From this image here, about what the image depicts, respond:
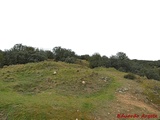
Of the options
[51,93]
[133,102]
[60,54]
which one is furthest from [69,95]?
[60,54]

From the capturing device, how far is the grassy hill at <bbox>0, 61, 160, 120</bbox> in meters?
13.1

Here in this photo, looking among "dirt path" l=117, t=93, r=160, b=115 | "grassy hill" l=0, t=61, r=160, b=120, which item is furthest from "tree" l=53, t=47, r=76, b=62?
"dirt path" l=117, t=93, r=160, b=115

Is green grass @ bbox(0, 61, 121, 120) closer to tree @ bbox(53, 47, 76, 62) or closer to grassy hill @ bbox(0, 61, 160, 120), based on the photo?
grassy hill @ bbox(0, 61, 160, 120)

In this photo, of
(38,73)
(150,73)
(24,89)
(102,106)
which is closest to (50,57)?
(150,73)

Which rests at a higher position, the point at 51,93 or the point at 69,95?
the point at 51,93

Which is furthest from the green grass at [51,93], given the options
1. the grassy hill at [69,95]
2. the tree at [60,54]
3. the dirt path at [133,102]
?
the tree at [60,54]

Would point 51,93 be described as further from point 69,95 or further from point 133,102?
point 133,102

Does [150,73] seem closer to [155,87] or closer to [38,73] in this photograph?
[155,87]

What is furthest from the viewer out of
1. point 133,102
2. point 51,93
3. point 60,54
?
point 60,54

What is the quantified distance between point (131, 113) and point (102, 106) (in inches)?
77.8

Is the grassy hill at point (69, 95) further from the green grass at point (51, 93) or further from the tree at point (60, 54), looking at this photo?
the tree at point (60, 54)

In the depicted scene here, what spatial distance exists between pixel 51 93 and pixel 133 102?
628cm

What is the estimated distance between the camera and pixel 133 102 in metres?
17.2

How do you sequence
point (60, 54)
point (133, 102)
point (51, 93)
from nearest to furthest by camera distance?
point (51, 93), point (133, 102), point (60, 54)
